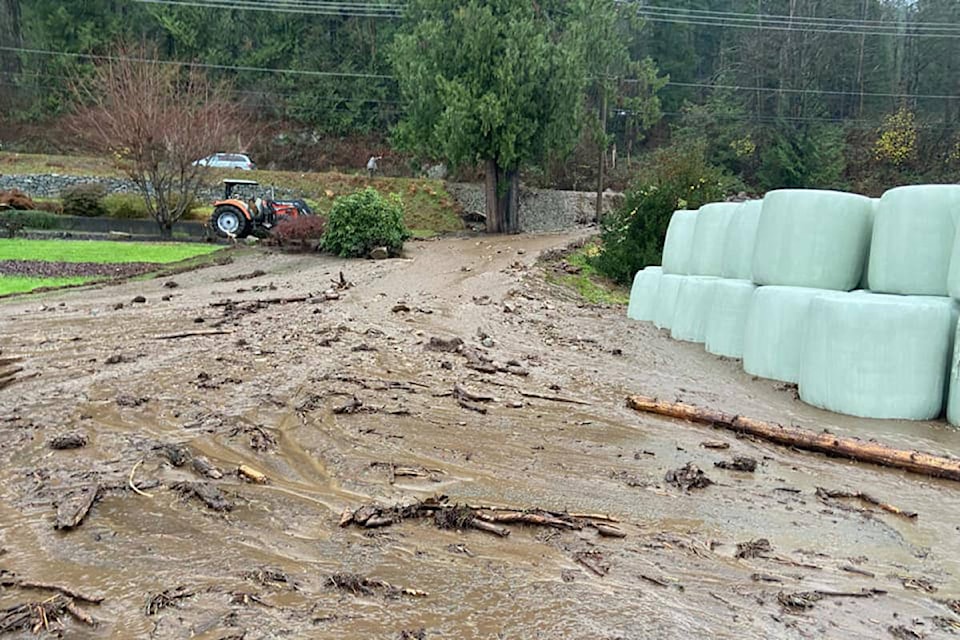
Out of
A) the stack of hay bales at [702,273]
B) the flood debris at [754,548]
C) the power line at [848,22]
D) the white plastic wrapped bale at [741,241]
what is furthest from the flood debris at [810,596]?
the power line at [848,22]

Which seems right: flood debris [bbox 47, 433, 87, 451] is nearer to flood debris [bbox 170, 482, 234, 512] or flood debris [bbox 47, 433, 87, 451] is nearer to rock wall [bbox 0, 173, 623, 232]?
flood debris [bbox 170, 482, 234, 512]

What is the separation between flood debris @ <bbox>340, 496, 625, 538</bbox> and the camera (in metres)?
3.54

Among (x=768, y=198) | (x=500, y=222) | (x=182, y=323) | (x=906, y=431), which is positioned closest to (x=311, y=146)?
(x=500, y=222)

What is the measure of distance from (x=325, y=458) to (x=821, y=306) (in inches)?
173

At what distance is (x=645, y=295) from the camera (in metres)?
11.8

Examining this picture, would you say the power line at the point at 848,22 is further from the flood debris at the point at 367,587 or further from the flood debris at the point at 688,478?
the flood debris at the point at 367,587

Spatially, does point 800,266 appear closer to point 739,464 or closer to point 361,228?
point 739,464

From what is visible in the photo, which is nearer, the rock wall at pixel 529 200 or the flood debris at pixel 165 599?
the flood debris at pixel 165 599

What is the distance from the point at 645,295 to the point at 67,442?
9.11 m

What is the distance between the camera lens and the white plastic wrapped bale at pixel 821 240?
7133 mm

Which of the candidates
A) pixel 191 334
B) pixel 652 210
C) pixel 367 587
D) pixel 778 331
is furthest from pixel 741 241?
pixel 652 210

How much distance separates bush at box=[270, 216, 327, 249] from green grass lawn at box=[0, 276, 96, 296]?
715cm

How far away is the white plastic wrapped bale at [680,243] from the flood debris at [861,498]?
6.94m

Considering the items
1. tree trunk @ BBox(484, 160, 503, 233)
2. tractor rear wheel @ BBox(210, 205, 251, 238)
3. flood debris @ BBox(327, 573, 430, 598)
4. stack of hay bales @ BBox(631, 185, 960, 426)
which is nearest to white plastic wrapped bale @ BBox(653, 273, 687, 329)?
stack of hay bales @ BBox(631, 185, 960, 426)
